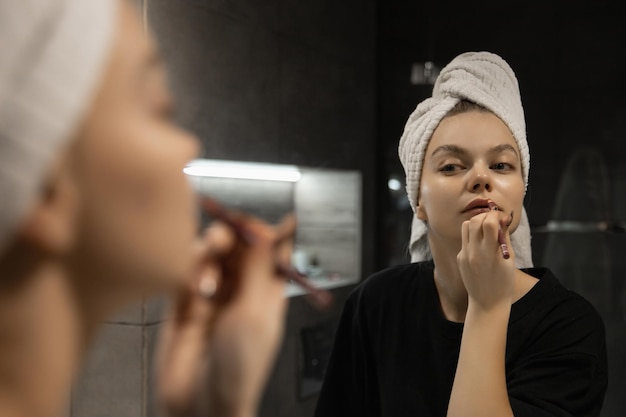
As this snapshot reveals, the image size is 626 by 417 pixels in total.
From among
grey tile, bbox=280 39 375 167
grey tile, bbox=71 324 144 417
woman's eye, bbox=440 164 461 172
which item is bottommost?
grey tile, bbox=71 324 144 417

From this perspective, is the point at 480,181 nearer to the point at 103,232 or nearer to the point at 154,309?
the point at 103,232

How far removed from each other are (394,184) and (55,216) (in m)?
1.83

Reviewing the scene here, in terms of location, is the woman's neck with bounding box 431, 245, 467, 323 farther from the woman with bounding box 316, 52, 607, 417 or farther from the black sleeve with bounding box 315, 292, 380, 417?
the black sleeve with bounding box 315, 292, 380, 417

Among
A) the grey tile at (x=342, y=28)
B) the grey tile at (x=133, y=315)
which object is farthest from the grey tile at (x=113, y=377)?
the grey tile at (x=342, y=28)

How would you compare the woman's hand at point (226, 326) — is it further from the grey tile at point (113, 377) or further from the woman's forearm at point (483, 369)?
the grey tile at point (113, 377)

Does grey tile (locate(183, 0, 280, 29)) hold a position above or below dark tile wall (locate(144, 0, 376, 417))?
above

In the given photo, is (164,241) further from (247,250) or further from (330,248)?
(330,248)

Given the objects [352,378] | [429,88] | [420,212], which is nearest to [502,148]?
[420,212]

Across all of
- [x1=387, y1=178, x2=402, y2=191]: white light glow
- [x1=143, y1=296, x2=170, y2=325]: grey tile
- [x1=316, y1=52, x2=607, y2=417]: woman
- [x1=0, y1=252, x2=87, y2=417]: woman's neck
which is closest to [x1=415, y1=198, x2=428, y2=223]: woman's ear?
[x1=316, y1=52, x2=607, y2=417]: woman

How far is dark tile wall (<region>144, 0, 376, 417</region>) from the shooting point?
1.43 m

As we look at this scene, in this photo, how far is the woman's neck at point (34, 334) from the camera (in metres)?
0.27

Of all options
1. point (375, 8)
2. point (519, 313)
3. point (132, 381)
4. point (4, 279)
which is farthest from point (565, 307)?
point (375, 8)

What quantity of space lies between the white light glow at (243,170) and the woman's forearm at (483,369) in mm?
847

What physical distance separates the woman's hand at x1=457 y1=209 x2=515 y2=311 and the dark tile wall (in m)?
0.86
